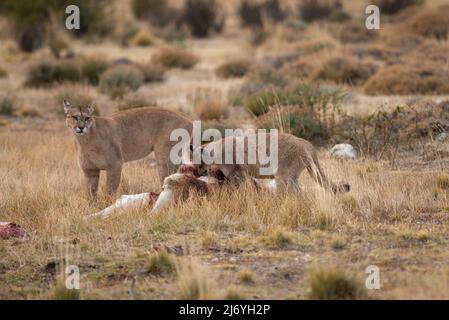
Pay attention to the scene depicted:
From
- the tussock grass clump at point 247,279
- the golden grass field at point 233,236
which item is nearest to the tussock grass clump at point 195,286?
the golden grass field at point 233,236

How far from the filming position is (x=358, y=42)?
3180 centimetres

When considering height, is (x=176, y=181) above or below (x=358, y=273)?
above

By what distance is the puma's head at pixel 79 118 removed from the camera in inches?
465

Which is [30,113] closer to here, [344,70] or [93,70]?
[93,70]

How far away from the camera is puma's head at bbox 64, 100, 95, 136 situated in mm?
11805

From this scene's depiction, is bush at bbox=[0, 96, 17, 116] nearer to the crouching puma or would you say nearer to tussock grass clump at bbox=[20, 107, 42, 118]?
tussock grass clump at bbox=[20, 107, 42, 118]

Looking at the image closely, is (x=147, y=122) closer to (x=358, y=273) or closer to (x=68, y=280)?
(x=68, y=280)

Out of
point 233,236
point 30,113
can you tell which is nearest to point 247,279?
point 233,236

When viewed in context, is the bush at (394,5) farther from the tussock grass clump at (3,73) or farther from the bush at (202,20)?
the tussock grass clump at (3,73)

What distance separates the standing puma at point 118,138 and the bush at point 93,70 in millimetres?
13242

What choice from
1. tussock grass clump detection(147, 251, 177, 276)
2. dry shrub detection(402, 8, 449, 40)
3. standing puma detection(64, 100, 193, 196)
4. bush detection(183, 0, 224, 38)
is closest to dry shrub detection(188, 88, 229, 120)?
standing puma detection(64, 100, 193, 196)

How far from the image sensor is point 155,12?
49719 mm
